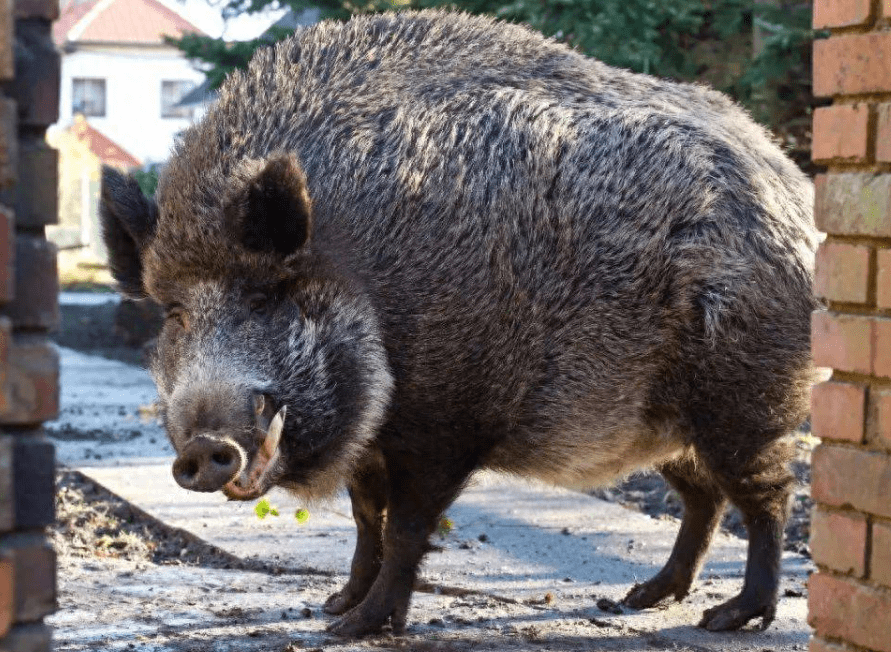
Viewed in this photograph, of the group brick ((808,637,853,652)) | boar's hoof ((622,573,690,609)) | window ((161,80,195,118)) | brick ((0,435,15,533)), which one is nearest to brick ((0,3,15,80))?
brick ((0,435,15,533))

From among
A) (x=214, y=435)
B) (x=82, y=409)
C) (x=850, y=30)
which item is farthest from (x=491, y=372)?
(x=82, y=409)

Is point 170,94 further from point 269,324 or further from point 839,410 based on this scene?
point 839,410

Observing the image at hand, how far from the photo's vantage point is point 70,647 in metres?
3.85

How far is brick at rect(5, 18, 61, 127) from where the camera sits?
2.01 metres

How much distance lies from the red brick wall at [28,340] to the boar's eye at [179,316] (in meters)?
2.01

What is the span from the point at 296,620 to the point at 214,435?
938 millimetres

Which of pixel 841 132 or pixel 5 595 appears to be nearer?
pixel 5 595

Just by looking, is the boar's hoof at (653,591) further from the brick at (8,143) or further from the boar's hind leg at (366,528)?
the brick at (8,143)

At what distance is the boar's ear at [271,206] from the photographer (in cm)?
389

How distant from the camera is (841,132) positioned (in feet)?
9.09

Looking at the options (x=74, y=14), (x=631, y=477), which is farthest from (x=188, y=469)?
(x=74, y=14)

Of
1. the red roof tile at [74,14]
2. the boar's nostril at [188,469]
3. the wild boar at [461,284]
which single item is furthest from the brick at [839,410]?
the red roof tile at [74,14]

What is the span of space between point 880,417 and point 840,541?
11.3 inches

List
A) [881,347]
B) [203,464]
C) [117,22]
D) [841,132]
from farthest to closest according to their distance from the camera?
[117,22] → [203,464] → [841,132] → [881,347]
